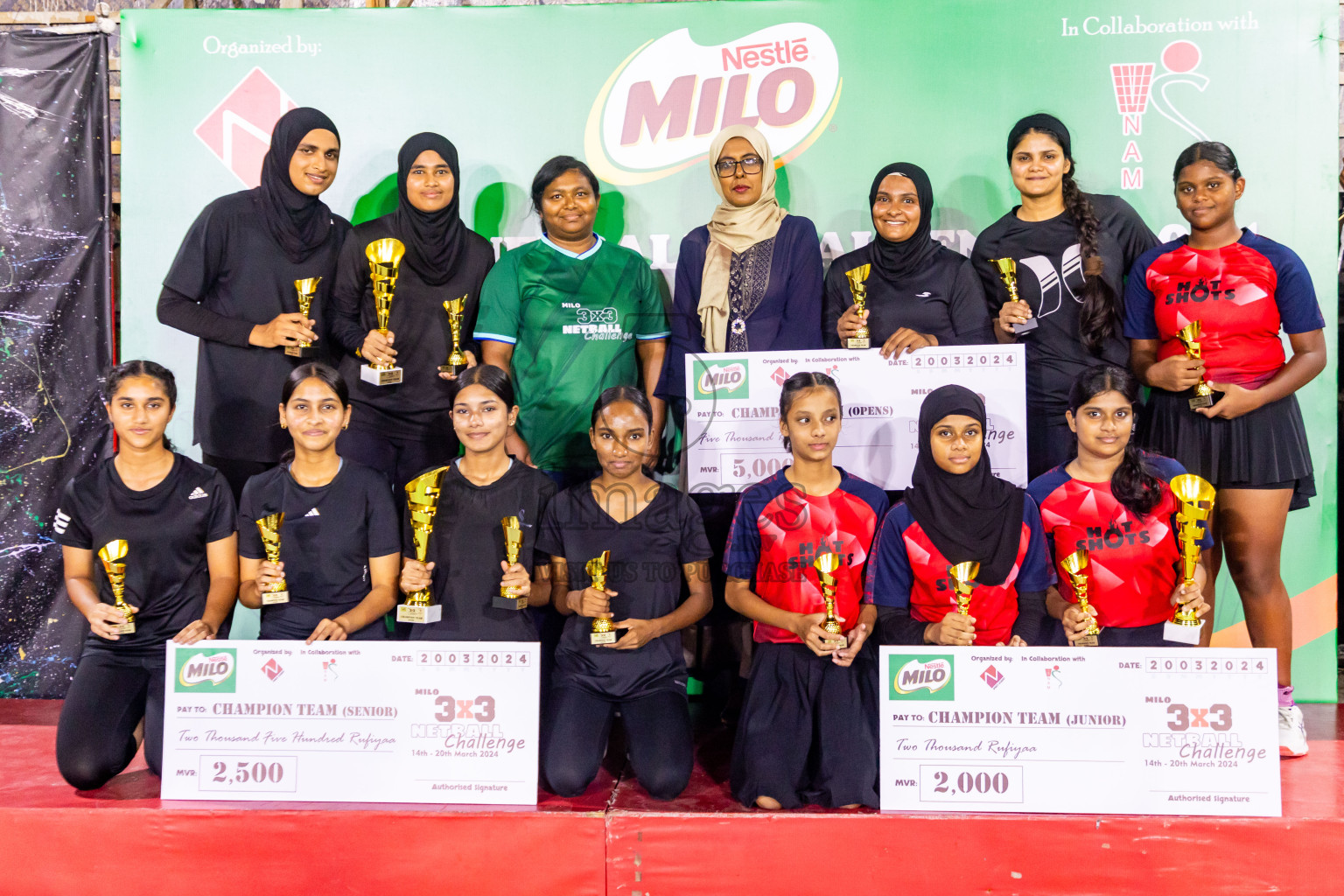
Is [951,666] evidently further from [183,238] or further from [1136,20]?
[183,238]

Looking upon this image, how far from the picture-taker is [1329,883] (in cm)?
277

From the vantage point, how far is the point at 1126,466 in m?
3.30

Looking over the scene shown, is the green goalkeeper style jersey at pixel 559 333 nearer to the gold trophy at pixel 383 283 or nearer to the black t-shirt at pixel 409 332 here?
the black t-shirt at pixel 409 332

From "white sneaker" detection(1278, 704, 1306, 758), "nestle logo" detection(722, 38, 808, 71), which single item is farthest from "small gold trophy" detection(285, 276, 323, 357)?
"white sneaker" detection(1278, 704, 1306, 758)

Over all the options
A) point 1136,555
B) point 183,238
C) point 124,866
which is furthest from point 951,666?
point 183,238

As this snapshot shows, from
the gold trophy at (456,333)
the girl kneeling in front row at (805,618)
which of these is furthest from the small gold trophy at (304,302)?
the girl kneeling in front row at (805,618)

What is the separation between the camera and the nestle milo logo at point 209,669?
296 cm

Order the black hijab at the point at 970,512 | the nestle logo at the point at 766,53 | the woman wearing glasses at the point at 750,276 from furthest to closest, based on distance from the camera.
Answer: the nestle logo at the point at 766,53
the woman wearing glasses at the point at 750,276
the black hijab at the point at 970,512

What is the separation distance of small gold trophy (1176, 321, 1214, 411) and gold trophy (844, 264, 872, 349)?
1186 mm

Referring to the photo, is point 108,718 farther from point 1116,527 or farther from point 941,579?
point 1116,527

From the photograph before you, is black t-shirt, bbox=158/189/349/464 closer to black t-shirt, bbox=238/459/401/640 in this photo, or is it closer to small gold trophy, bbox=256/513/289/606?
black t-shirt, bbox=238/459/401/640

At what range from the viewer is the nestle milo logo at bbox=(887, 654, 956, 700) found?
2842 mm

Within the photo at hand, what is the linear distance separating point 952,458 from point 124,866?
3.00 m

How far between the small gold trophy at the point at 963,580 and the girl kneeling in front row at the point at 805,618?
1.15ft
